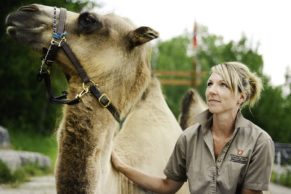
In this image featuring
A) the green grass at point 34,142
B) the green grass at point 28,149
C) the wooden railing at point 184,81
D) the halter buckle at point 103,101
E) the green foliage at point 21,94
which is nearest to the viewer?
the halter buckle at point 103,101

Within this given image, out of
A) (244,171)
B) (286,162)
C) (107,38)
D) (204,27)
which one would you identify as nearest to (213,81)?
(244,171)

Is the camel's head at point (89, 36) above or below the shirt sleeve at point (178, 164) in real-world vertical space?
above

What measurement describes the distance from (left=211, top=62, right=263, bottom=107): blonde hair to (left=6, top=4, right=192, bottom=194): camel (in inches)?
23.9

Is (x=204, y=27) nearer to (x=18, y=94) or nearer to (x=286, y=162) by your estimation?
(x=18, y=94)

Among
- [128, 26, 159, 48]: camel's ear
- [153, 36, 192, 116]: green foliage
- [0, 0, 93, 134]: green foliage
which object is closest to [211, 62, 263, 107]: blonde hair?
[128, 26, 159, 48]: camel's ear

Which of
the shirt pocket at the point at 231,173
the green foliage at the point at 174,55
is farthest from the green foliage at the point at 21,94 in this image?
the green foliage at the point at 174,55

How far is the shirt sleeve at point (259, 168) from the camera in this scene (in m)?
3.73

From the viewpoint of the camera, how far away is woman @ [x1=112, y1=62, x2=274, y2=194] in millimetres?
3768

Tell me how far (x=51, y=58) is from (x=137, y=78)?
672 millimetres

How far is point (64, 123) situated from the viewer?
13.1 feet

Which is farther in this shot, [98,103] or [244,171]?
[98,103]

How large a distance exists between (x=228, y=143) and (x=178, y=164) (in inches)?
20.1

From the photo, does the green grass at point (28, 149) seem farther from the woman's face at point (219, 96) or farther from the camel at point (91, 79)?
the woman's face at point (219, 96)

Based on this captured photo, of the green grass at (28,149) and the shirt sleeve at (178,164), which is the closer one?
the shirt sleeve at (178,164)
